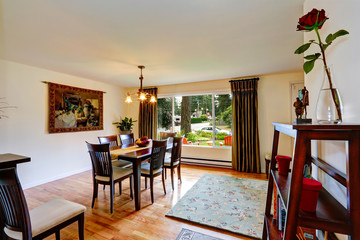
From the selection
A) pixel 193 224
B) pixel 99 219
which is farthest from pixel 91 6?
pixel 193 224

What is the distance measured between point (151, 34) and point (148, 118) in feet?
11.2

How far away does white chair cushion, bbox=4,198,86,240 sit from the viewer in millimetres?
1298

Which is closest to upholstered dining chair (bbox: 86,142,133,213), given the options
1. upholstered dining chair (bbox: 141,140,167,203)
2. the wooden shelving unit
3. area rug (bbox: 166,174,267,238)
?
upholstered dining chair (bbox: 141,140,167,203)

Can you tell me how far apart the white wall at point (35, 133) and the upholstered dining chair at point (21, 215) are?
2.45 m

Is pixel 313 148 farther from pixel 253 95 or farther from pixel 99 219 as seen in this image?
pixel 253 95

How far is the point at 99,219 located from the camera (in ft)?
7.32

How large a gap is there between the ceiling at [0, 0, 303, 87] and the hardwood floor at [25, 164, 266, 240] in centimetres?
248

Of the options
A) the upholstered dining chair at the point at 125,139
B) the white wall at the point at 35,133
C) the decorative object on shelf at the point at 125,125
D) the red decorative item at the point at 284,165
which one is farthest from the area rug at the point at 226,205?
the white wall at the point at 35,133

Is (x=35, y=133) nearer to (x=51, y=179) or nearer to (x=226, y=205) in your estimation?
(x=51, y=179)

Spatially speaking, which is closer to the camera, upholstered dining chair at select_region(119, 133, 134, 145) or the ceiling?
the ceiling

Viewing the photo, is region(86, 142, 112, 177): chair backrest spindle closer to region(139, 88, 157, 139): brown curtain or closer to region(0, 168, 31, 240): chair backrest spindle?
region(0, 168, 31, 240): chair backrest spindle

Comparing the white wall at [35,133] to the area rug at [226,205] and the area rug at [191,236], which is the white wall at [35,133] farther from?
the area rug at [191,236]

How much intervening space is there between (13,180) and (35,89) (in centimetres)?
314

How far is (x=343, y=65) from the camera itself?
0.86m
